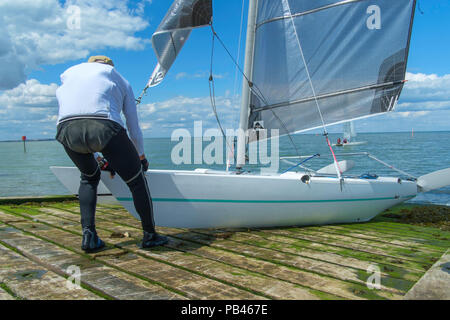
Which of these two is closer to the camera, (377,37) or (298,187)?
(298,187)

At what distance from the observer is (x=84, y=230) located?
10.5ft

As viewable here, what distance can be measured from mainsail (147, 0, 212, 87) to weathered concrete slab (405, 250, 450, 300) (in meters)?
3.72

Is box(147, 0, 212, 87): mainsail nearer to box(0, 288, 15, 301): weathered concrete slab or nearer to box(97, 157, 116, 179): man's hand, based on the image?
box(97, 157, 116, 179): man's hand

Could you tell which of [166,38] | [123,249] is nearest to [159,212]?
[123,249]

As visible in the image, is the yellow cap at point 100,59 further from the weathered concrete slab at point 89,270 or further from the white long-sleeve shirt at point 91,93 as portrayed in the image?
the weathered concrete slab at point 89,270

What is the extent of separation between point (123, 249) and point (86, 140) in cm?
117

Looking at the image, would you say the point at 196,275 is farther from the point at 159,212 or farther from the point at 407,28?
the point at 407,28

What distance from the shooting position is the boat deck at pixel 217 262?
91.5 inches

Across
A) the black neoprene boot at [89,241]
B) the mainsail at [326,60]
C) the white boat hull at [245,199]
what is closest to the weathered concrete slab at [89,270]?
the black neoprene boot at [89,241]

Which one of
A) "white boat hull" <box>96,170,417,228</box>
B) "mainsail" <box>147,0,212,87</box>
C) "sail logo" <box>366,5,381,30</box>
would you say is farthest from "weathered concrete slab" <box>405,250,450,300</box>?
"sail logo" <box>366,5,381,30</box>

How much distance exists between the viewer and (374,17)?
5605mm

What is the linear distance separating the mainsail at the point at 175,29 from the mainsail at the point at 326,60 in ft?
4.85
